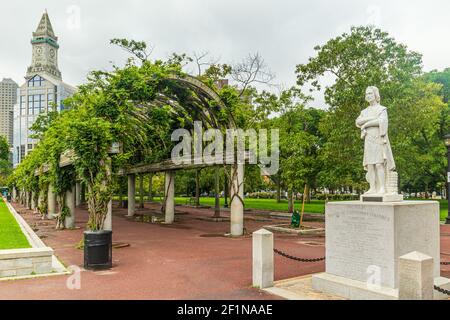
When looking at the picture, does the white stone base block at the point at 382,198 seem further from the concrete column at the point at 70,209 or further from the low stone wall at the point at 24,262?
the concrete column at the point at 70,209

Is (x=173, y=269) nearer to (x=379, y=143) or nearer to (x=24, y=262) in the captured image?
(x=24, y=262)

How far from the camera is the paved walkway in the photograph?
8.37 metres

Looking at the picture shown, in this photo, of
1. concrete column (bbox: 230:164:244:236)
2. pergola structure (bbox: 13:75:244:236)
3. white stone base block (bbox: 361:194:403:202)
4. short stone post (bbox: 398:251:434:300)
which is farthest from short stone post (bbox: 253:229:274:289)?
concrete column (bbox: 230:164:244:236)

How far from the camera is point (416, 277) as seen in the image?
613 cm

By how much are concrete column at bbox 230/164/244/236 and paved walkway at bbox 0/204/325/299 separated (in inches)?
38.5

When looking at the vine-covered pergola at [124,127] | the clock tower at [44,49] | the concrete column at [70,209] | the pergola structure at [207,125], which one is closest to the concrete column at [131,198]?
the vine-covered pergola at [124,127]

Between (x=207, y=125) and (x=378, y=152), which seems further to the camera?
(x=207, y=125)

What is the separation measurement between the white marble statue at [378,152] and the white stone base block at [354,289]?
6.10ft

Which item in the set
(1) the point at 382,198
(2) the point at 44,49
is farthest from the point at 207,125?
(2) the point at 44,49

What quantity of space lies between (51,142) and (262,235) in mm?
14473

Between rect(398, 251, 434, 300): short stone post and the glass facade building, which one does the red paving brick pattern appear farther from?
the glass facade building

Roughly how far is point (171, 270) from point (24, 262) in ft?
11.5
